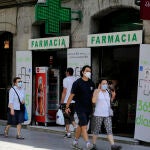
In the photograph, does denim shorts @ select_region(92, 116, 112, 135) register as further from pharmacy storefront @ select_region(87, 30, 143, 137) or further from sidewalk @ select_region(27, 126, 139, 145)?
pharmacy storefront @ select_region(87, 30, 143, 137)

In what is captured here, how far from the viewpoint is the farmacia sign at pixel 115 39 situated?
40.8 ft

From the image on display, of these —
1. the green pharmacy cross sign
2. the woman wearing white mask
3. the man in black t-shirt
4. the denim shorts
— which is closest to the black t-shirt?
the man in black t-shirt

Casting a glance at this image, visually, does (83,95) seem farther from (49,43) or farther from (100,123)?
(49,43)

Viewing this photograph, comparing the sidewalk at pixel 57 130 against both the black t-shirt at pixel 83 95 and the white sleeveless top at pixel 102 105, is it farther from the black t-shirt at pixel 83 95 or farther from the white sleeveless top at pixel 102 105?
the black t-shirt at pixel 83 95

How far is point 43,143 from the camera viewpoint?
12484 millimetres

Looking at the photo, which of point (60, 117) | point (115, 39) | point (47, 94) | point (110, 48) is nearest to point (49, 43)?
point (47, 94)

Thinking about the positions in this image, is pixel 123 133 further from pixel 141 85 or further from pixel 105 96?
pixel 105 96

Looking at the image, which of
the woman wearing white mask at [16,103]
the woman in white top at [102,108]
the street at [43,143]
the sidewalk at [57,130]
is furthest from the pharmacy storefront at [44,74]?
the woman in white top at [102,108]

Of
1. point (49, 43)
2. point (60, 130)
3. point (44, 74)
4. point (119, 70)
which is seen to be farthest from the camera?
point (44, 74)

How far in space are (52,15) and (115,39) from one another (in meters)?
2.40

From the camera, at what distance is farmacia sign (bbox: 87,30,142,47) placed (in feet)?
40.8

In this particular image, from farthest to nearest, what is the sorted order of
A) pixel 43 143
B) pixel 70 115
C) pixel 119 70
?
pixel 119 70 < pixel 70 115 < pixel 43 143

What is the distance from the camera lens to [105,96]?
434 inches

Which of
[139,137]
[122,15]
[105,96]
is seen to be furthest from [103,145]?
[122,15]
